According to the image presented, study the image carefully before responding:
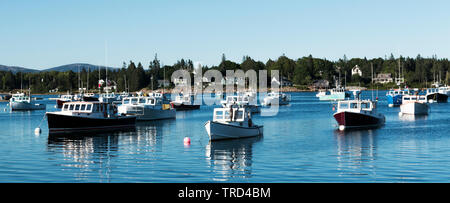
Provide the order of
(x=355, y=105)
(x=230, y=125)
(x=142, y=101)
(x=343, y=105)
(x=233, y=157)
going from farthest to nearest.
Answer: (x=142, y=101) < (x=343, y=105) < (x=355, y=105) < (x=230, y=125) < (x=233, y=157)

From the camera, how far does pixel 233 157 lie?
37.5 m

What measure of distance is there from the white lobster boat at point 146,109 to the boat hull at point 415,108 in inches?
1491

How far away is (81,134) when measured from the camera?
55.2 metres

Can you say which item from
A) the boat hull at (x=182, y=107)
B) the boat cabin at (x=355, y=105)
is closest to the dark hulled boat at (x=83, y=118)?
the boat cabin at (x=355, y=105)

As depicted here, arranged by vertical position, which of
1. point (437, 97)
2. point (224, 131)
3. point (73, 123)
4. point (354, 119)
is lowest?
point (224, 131)

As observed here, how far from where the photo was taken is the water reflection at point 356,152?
3147 cm

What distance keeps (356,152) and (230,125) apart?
1156 centimetres

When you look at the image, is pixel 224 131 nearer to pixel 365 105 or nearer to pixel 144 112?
pixel 365 105

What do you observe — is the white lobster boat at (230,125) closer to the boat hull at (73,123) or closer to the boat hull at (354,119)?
the boat hull at (354,119)

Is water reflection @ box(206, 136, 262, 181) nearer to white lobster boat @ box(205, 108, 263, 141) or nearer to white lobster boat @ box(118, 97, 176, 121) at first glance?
white lobster boat @ box(205, 108, 263, 141)

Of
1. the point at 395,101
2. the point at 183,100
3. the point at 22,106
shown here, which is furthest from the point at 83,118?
the point at 395,101

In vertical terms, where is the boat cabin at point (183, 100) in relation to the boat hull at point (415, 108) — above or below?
above
